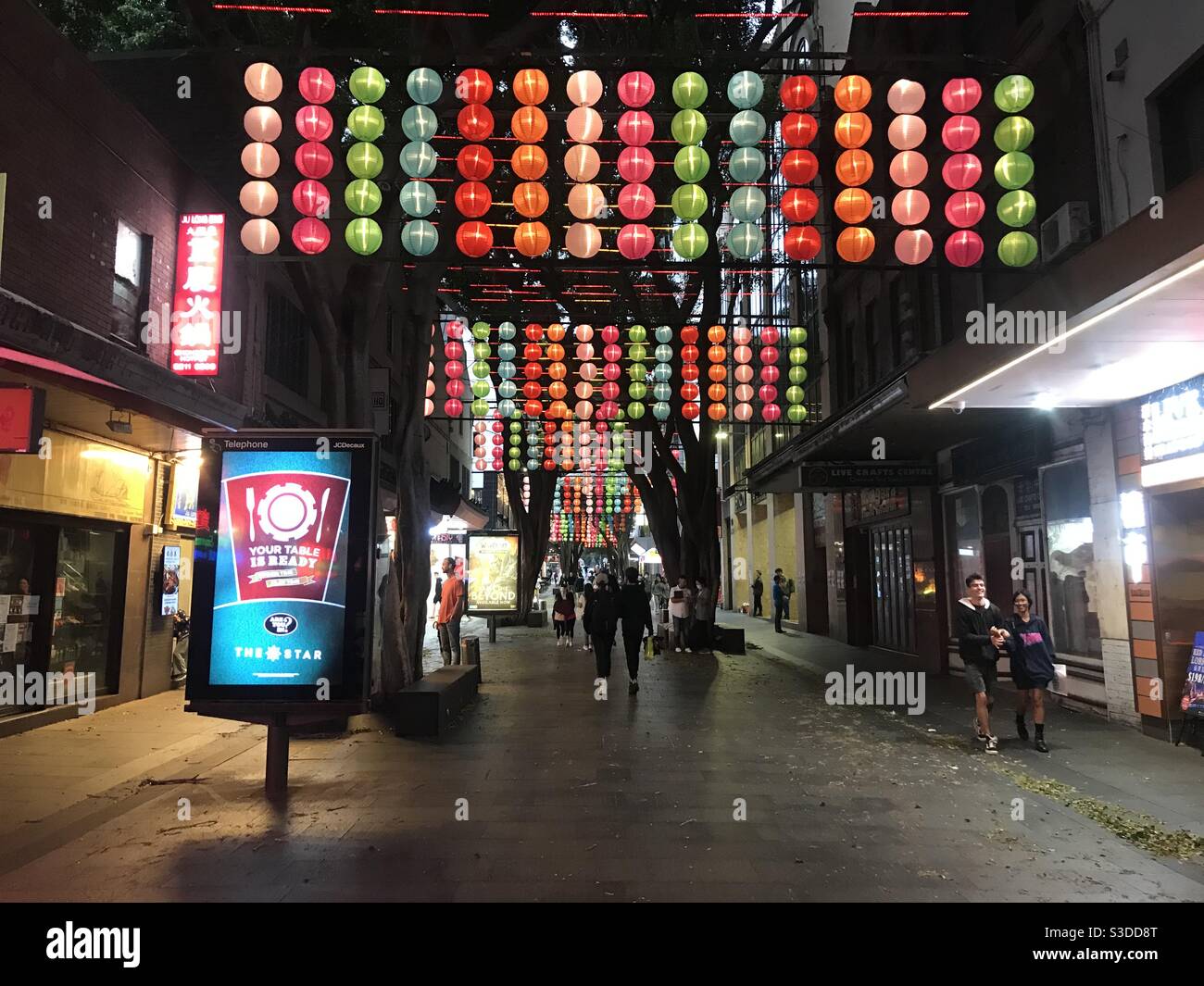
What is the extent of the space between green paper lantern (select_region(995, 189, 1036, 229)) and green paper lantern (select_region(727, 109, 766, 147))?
2.83m

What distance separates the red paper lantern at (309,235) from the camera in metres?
8.88

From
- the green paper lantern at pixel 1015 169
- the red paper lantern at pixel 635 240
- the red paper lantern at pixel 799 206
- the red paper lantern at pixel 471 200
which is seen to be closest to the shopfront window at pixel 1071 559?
the green paper lantern at pixel 1015 169

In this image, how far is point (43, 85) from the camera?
8.80 m

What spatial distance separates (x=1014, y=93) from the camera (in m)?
8.59

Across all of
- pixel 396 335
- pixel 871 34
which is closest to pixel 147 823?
pixel 871 34

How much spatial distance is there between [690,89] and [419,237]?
11.6ft

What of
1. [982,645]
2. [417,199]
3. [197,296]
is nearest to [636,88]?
[417,199]

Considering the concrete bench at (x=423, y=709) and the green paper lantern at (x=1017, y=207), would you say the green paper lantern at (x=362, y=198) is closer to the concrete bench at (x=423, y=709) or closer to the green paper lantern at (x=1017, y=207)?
the concrete bench at (x=423, y=709)

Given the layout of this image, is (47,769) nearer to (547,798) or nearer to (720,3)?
(547,798)

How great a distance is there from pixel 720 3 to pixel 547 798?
12578 mm

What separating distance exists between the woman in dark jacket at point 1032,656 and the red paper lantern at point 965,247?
3.91m

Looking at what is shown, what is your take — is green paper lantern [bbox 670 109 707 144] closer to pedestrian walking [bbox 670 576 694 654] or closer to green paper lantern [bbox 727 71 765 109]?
green paper lantern [bbox 727 71 765 109]

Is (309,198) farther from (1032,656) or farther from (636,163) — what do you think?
(1032,656)

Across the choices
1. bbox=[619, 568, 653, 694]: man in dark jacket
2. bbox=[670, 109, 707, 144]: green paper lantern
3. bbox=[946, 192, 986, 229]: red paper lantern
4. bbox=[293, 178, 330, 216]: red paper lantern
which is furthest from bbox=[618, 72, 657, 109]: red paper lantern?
bbox=[619, 568, 653, 694]: man in dark jacket
